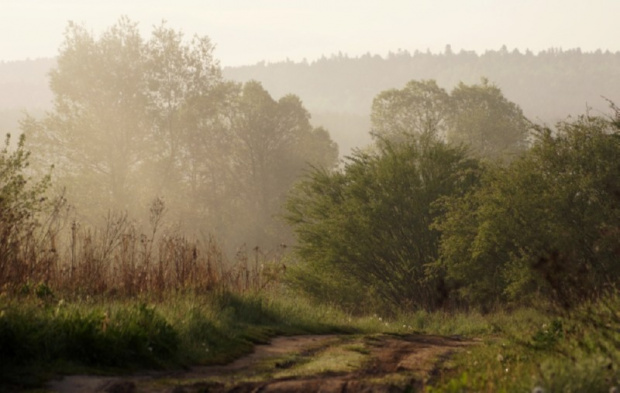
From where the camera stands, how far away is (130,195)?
51.6 metres

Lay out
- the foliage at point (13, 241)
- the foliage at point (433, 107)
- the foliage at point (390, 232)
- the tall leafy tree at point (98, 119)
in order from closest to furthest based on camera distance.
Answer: the foliage at point (13, 241), the foliage at point (390, 232), the tall leafy tree at point (98, 119), the foliage at point (433, 107)

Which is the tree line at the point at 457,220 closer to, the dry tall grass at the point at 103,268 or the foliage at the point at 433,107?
the dry tall grass at the point at 103,268

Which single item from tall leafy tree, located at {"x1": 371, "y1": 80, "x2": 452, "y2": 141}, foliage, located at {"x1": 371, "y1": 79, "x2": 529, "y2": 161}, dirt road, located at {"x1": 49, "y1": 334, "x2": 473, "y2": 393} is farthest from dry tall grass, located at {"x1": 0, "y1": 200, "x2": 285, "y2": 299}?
tall leafy tree, located at {"x1": 371, "y1": 80, "x2": 452, "y2": 141}

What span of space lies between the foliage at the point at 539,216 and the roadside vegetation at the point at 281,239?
0.18 feet

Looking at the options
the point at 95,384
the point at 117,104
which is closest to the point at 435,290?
the point at 95,384

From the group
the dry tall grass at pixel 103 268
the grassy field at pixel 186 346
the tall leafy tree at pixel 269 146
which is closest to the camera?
the grassy field at pixel 186 346

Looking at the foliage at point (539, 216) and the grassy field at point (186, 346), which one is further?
the foliage at point (539, 216)

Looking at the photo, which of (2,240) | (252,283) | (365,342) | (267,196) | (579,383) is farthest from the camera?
(267,196)

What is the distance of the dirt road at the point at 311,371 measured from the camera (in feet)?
26.0

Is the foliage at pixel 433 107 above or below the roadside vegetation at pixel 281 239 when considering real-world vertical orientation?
above

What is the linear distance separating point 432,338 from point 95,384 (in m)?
7.41

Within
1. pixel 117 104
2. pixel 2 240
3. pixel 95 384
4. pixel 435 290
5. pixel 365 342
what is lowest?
pixel 435 290

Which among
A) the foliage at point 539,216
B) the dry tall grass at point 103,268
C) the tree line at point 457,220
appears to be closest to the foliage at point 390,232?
the tree line at point 457,220

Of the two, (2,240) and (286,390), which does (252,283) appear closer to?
(2,240)
